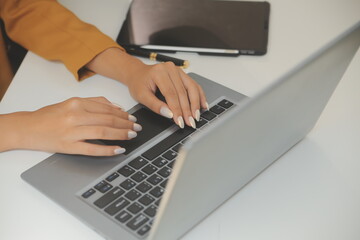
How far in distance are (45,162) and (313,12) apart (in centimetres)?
69

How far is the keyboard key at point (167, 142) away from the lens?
0.75 meters

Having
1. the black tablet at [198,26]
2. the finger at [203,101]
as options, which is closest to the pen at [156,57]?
the black tablet at [198,26]

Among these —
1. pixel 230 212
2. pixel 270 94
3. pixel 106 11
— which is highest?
pixel 270 94

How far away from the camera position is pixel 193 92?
0.84 metres

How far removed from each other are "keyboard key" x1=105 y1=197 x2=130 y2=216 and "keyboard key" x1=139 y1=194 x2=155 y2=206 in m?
0.02

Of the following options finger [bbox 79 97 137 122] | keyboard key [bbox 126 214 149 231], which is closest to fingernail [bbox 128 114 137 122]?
finger [bbox 79 97 137 122]

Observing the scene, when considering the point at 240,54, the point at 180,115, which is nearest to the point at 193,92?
the point at 180,115

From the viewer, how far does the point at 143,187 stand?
2.28ft

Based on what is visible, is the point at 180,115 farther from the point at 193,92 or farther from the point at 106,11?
the point at 106,11

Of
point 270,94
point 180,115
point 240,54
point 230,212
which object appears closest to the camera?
point 270,94

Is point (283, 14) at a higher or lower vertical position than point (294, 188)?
higher

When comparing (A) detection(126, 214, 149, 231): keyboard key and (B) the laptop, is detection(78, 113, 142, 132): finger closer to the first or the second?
(B) the laptop

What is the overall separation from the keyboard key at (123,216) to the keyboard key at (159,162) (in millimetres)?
101

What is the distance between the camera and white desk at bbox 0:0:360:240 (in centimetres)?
68
